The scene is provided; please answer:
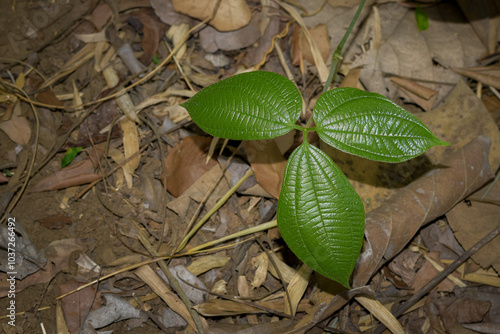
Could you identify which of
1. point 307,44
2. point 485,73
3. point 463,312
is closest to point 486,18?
point 485,73

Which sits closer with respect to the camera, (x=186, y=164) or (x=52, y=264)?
(x=52, y=264)

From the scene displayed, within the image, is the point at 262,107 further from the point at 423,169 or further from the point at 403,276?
the point at 403,276

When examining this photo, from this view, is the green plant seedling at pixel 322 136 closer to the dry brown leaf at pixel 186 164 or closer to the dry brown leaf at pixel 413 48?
the dry brown leaf at pixel 186 164

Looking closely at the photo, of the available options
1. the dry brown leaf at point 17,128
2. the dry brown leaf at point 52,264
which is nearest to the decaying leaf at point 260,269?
the dry brown leaf at point 52,264

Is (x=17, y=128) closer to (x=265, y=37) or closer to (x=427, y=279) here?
(x=265, y=37)

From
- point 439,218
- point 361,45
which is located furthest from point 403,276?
point 361,45
